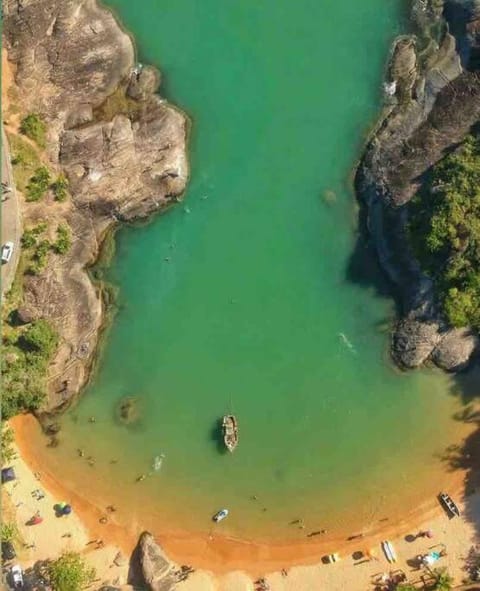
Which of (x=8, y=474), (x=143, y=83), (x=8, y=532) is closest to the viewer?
(x=8, y=532)

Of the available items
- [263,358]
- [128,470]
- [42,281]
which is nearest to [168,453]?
[128,470]

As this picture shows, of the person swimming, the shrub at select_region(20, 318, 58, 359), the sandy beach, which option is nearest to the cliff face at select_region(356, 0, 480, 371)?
the person swimming

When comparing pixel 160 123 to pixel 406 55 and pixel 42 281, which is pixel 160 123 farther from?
pixel 406 55

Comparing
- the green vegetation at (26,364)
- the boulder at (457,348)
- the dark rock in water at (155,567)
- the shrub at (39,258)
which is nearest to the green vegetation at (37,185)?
the shrub at (39,258)

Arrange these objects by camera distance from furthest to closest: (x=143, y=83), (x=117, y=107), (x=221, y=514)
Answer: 1. (x=117, y=107)
2. (x=143, y=83)
3. (x=221, y=514)

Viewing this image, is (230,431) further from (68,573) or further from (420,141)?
(420,141)

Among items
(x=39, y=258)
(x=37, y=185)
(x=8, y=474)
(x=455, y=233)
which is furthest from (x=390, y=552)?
(x=37, y=185)
